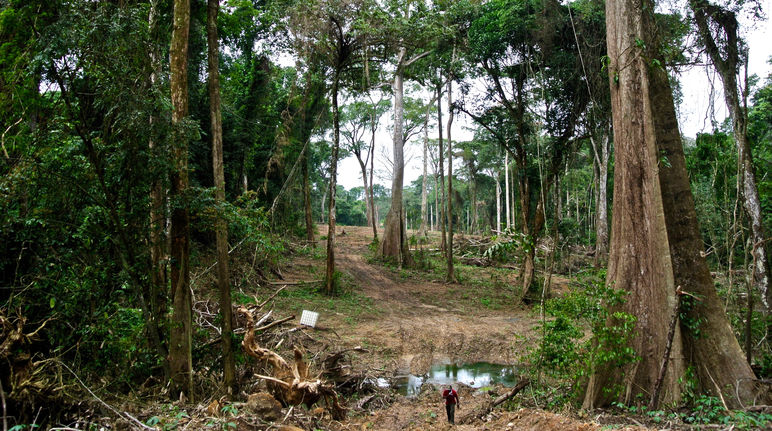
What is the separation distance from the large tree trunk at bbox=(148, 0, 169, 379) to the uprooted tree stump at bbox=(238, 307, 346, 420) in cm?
105

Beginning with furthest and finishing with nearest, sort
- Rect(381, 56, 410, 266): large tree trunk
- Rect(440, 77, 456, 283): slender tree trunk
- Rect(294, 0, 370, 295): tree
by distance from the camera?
1. Rect(381, 56, 410, 266): large tree trunk
2. Rect(440, 77, 456, 283): slender tree trunk
3. Rect(294, 0, 370, 295): tree

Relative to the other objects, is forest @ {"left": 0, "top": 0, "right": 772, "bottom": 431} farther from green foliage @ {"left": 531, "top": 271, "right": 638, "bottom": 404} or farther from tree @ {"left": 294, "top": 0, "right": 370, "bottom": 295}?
tree @ {"left": 294, "top": 0, "right": 370, "bottom": 295}

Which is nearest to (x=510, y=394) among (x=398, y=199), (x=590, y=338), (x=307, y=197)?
(x=590, y=338)

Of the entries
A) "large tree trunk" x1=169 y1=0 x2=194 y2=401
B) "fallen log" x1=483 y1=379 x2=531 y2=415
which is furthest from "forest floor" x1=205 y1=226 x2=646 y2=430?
"large tree trunk" x1=169 y1=0 x2=194 y2=401

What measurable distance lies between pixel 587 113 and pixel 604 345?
396 inches

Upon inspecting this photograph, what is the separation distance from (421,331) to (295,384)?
6.52 metres

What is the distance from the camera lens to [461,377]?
880 cm

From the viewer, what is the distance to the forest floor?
5721mm

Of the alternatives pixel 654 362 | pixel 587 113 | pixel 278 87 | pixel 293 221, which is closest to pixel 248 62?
pixel 278 87

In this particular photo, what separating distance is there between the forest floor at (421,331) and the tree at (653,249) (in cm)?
70

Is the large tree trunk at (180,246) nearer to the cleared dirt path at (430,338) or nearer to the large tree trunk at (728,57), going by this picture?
the cleared dirt path at (430,338)

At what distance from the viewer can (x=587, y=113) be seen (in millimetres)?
13430

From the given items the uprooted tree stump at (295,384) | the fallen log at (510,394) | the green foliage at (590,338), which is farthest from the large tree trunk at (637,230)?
the uprooted tree stump at (295,384)

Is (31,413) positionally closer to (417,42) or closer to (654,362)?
(654,362)
